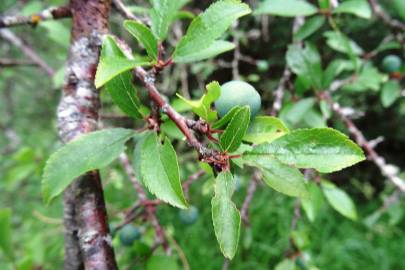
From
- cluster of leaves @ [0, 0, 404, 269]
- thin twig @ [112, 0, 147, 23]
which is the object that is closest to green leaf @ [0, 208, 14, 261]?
cluster of leaves @ [0, 0, 404, 269]

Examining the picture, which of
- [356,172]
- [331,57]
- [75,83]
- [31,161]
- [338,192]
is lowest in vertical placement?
[356,172]

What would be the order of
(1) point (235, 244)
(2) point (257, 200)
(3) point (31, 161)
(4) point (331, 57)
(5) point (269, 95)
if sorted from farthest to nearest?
(2) point (257, 200), (4) point (331, 57), (5) point (269, 95), (3) point (31, 161), (1) point (235, 244)

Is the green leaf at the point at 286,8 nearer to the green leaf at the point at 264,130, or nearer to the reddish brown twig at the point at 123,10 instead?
the reddish brown twig at the point at 123,10

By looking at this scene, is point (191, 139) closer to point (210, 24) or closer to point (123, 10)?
point (210, 24)

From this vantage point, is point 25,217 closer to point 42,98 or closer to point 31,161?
point 42,98

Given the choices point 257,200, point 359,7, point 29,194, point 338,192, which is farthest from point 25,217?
point 359,7

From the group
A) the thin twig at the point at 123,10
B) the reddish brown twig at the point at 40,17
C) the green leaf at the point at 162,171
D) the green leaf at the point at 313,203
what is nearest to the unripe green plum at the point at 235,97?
the green leaf at the point at 162,171

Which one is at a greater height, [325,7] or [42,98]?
[325,7]
